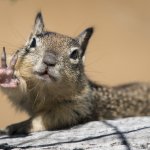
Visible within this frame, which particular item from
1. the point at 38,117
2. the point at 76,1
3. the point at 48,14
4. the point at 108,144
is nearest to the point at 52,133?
the point at 38,117

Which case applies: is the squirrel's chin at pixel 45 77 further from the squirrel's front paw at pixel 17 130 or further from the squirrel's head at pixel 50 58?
the squirrel's front paw at pixel 17 130

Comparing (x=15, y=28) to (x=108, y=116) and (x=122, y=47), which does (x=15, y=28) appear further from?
(x=108, y=116)

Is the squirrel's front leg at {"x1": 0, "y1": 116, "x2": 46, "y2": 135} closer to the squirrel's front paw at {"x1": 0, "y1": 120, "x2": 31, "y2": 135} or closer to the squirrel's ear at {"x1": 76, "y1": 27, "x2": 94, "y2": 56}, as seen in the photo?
the squirrel's front paw at {"x1": 0, "y1": 120, "x2": 31, "y2": 135}

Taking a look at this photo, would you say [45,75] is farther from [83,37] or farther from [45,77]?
[83,37]

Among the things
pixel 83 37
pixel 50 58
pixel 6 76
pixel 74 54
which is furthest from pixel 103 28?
pixel 6 76

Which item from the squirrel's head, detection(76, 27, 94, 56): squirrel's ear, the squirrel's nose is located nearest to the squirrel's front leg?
the squirrel's head

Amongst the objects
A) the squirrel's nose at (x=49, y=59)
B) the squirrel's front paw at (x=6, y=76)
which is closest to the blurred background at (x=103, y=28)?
the squirrel's nose at (x=49, y=59)
